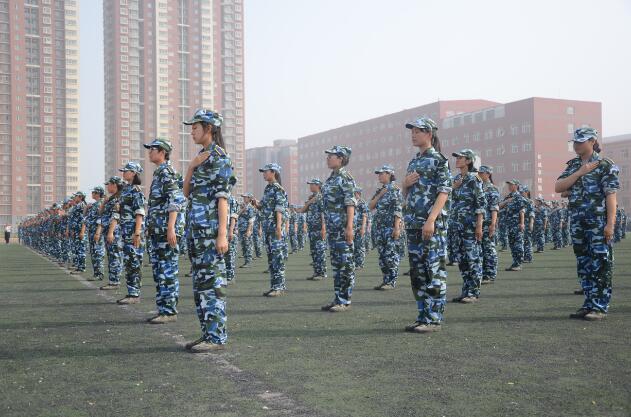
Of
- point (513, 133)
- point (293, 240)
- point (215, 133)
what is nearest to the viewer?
point (215, 133)

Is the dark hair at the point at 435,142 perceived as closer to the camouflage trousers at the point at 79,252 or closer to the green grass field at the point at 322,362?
the green grass field at the point at 322,362

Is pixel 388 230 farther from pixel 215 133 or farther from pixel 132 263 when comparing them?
pixel 215 133

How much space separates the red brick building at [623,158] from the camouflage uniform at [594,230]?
109 meters

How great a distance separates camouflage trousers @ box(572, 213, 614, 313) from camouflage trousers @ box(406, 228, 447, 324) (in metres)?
2.09

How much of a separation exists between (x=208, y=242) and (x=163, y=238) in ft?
7.60

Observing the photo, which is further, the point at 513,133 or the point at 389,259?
the point at 513,133

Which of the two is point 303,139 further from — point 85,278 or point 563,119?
point 85,278

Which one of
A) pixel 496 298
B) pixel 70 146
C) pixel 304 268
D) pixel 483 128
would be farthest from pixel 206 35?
pixel 496 298

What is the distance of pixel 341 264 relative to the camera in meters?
9.05

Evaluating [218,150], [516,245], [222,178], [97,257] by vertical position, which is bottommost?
[97,257]

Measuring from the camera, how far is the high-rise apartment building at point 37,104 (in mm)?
115000

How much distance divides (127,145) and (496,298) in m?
124

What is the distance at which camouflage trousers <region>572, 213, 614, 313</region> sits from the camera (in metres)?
7.94

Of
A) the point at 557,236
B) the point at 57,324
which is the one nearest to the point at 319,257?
the point at 57,324
